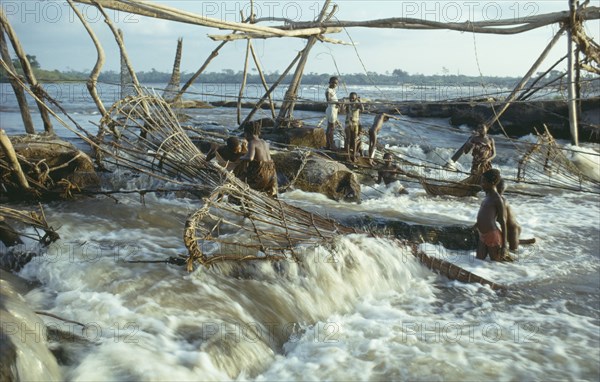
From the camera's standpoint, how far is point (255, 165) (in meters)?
7.65

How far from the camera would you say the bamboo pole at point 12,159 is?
5.77 m

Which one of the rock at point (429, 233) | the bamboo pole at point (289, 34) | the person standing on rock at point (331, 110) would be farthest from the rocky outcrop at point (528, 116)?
the rock at point (429, 233)

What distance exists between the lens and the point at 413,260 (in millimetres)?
6422

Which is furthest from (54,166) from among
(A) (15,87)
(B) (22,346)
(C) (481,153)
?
(C) (481,153)

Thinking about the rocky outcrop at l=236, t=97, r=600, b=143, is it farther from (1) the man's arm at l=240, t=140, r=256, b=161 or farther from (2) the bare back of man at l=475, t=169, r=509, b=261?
(2) the bare back of man at l=475, t=169, r=509, b=261

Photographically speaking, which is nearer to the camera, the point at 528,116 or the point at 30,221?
the point at 30,221

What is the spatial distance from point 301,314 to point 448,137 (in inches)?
622

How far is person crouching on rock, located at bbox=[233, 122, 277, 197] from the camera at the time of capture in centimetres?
764

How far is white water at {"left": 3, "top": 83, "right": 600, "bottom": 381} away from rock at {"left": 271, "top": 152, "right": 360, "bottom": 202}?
8.38ft

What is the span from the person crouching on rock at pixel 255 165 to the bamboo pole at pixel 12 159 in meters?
2.52

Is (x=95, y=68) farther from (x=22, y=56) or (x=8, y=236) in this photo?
(x=8, y=236)

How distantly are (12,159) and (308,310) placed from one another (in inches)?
134

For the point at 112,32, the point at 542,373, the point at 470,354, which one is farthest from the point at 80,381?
the point at 112,32

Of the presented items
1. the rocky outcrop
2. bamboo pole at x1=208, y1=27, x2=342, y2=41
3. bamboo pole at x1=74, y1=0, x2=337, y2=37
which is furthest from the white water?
the rocky outcrop
